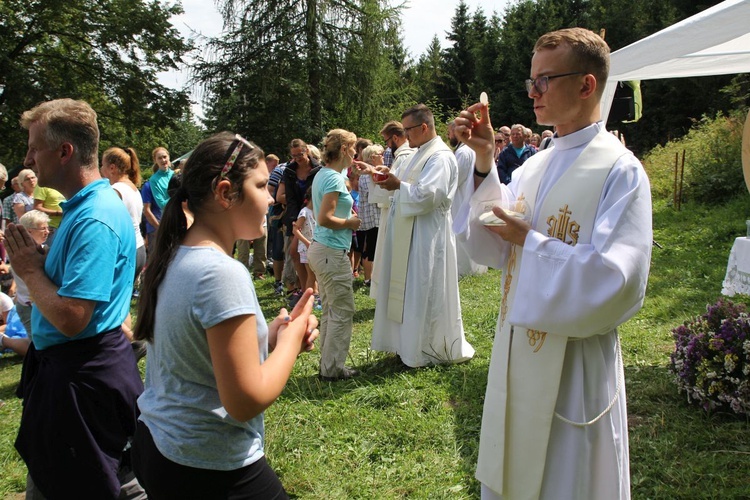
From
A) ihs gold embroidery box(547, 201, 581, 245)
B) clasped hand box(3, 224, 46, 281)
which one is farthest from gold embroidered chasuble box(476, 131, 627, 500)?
clasped hand box(3, 224, 46, 281)

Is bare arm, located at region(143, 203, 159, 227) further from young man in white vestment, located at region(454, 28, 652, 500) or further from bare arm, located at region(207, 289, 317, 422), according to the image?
bare arm, located at region(207, 289, 317, 422)

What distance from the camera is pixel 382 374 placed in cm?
511

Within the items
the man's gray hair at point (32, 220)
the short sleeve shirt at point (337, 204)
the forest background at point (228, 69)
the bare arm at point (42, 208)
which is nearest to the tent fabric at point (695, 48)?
the short sleeve shirt at point (337, 204)

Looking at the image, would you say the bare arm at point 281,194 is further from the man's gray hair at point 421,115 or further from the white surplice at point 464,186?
the man's gray hair at point 421,115

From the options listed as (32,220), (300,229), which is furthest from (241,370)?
(300,229)

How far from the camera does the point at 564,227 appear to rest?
2.14m

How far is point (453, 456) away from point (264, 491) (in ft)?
6.97

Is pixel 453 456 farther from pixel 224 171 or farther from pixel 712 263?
pixel 712 263

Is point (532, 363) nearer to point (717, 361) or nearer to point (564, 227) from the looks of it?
point (564, 227)

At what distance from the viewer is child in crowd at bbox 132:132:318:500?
5.13 ft

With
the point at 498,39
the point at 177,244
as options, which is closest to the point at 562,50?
the point at 177,244

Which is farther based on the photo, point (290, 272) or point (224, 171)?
point (290, 272)

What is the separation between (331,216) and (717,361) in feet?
9.50

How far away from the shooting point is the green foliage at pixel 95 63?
64.4 feet
